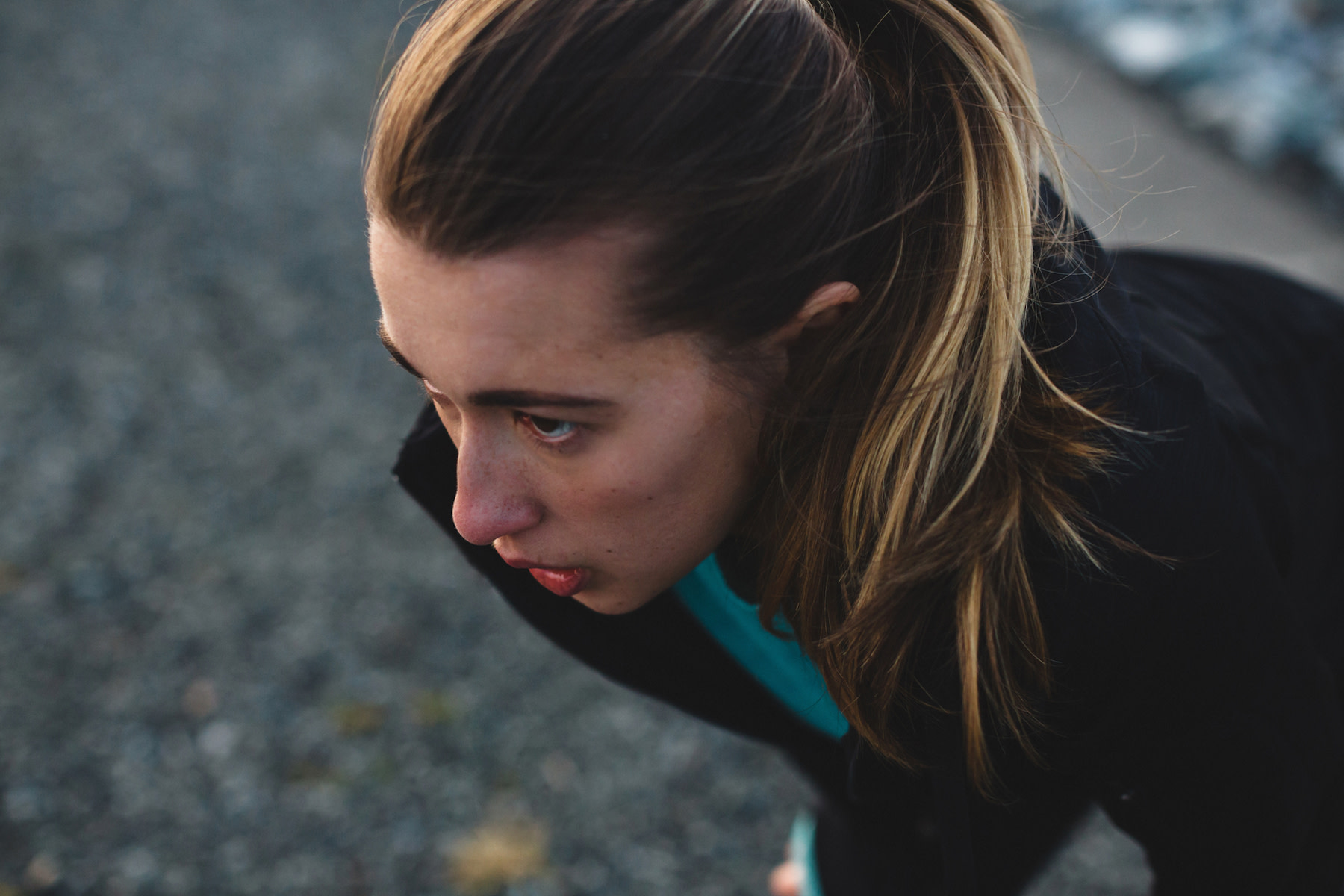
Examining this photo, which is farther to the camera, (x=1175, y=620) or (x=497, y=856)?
(x=497, y=856)

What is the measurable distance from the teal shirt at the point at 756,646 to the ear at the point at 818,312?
0.58 m

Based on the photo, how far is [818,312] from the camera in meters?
1.20

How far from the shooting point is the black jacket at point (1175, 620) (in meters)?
1.24

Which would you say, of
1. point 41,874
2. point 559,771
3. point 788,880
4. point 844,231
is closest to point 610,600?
point 844,231

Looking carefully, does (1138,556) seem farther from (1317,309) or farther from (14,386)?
(14,386)

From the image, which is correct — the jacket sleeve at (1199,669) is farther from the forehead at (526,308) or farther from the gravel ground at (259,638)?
the gravel ground at (259,638)

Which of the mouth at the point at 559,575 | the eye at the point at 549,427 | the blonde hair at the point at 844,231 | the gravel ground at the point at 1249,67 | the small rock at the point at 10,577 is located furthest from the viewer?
the gravel ground at the point at 1249,67

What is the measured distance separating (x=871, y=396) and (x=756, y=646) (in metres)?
0.69

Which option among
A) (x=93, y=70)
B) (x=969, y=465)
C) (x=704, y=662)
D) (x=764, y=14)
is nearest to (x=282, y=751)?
(x=704, y=662)

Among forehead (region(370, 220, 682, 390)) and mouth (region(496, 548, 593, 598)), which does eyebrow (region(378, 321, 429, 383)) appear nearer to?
forehead (region(370, 220, 682, 390))

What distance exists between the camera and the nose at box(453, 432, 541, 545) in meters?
1.21

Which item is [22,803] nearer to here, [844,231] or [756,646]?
[756,646]

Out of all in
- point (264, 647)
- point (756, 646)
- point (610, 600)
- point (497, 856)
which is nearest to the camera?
point (610, 600)

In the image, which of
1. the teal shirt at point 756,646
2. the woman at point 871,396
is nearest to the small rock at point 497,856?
the teal shirt at point 756,646
